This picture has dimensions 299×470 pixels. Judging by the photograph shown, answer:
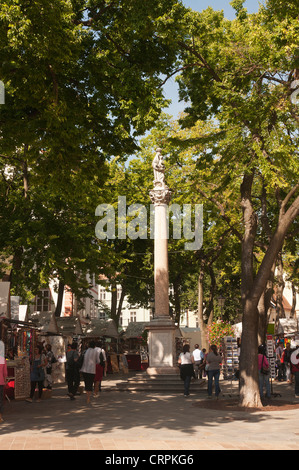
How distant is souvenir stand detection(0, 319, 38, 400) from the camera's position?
17.5 m

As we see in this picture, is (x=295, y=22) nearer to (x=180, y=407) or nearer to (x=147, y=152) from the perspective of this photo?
(x=180, y=407)

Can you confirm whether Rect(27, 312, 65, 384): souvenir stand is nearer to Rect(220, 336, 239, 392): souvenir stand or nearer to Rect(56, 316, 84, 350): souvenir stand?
Rect(56, 316, 84, 350): souvenir stand

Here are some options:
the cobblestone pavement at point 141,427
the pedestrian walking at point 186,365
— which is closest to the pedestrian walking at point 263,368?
the cobblestone pavement at point 141,427

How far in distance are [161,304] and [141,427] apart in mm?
14282

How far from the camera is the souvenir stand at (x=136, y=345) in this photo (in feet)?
135

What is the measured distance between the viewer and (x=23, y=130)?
510 inches

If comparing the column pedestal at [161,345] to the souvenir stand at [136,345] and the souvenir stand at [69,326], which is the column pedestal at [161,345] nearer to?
the souvenir stand at [69,326]

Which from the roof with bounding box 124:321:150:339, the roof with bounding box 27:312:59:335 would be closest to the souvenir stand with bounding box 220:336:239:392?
the roof with bounding box 27:312:59:335

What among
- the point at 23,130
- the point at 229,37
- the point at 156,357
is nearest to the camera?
the point at 23,130

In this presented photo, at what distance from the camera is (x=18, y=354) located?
18.7 metres

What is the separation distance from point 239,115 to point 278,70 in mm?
1636

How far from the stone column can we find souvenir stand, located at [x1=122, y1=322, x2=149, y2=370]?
52.4 feet

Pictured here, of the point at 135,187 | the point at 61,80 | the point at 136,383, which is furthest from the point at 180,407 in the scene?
A: the point at 135,187

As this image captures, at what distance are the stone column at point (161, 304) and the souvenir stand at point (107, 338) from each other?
11764 mm
